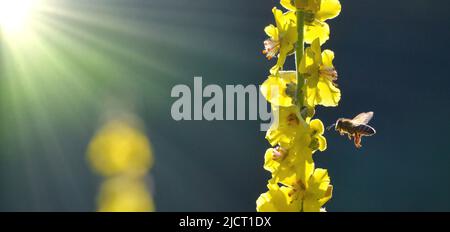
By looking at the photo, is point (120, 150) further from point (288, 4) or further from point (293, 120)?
point (293, 120)

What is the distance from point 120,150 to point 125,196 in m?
1.15

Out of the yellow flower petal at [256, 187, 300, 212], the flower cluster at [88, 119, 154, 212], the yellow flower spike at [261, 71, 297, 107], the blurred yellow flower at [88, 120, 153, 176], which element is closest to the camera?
the yellow flower petal at [256, 187, 300, 212]

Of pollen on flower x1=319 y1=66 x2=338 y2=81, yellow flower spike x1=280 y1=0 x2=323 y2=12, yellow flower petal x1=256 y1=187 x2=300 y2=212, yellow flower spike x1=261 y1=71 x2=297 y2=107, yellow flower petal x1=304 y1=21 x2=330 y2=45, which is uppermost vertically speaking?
yellow flower spike x1=280 y1=0 x2=323 y2=12

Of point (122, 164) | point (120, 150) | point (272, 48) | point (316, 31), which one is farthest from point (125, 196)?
point (316, 31)

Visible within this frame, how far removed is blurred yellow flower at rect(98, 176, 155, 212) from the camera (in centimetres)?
673

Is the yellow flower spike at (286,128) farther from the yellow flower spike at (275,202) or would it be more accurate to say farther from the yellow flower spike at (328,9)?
the yellow flower spike at (328,9)

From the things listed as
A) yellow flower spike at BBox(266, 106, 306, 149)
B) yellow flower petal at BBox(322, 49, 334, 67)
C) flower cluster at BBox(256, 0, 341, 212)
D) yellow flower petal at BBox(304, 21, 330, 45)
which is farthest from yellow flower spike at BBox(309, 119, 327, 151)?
yellow flower petal at BBox(304, 21, 330, 45)

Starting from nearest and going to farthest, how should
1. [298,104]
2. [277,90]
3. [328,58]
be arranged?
[298,104] → [277,90] → [328,58]

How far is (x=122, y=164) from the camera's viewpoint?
7.69 meters

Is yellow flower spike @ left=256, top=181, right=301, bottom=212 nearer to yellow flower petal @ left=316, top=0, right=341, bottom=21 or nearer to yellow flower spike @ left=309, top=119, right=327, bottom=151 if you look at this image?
yellow flower spike @ left=309, top=119, right=327, bottom=151

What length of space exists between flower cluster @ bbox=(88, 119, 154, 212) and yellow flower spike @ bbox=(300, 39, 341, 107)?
4660mm

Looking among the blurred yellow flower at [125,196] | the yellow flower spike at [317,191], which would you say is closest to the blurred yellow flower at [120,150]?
the blurred yellow flower at [125,196]

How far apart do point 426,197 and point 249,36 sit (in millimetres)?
5154

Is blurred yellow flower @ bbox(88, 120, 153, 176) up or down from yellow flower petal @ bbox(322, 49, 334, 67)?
up
